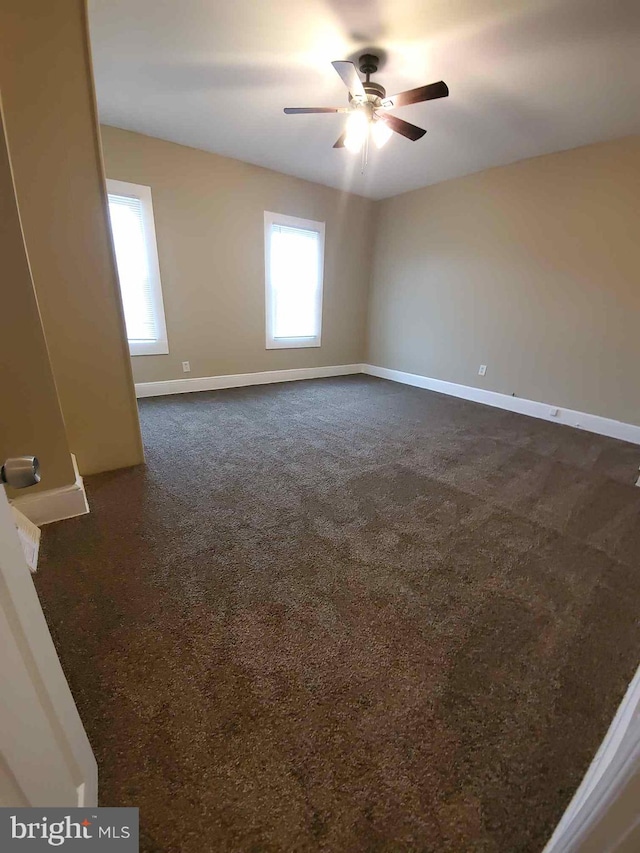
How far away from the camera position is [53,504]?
68.8 inches

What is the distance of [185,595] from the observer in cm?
136

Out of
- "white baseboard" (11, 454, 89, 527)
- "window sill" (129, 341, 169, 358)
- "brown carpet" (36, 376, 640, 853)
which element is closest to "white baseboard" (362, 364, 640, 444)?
"brown carpet" (36, 376, 640, 853)

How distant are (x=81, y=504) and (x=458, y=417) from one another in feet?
11.0

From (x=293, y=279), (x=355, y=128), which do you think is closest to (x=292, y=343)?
(x=293, y=279)

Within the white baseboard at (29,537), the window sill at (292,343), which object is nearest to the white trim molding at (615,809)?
the white baseboard at (29,537)

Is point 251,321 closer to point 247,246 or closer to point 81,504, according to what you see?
point 247,246

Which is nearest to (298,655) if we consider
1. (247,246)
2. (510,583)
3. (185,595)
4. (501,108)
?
(185,595)

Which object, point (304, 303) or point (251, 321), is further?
point (304, 303)

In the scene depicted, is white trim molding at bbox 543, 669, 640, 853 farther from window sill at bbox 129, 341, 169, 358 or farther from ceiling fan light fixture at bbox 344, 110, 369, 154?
window sill at bbox 129, 341, 169, 358

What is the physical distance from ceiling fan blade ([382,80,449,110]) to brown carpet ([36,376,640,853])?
7.29 ft

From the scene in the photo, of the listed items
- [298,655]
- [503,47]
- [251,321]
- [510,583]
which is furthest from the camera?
[251,321]

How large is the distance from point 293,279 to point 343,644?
4361 millimetres

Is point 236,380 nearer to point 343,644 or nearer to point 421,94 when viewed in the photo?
point 421,94

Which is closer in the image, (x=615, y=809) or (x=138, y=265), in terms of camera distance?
(x=615, y=809)
